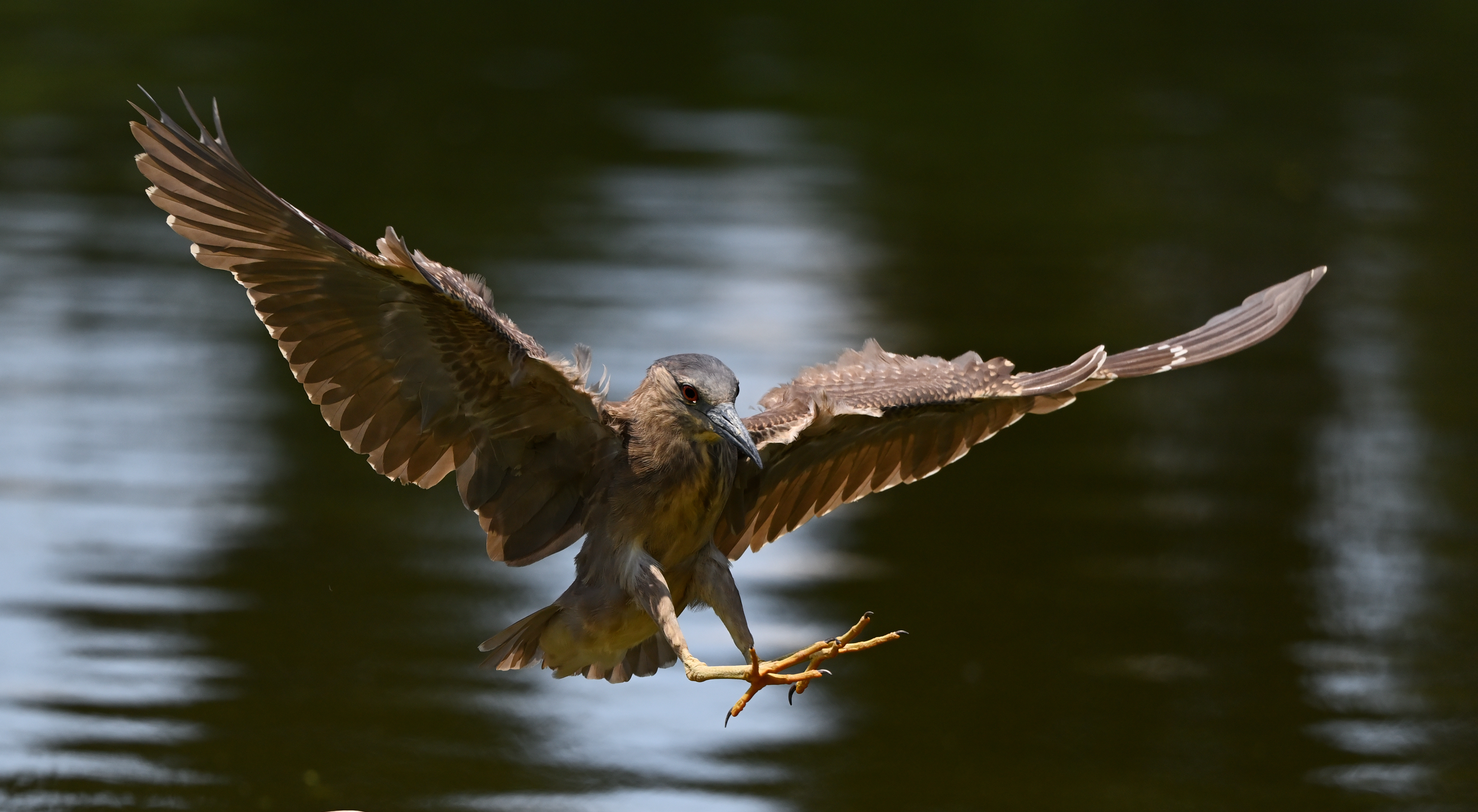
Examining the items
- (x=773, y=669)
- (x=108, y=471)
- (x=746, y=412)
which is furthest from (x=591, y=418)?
(x=108, y=471)

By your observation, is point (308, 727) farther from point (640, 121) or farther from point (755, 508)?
point (640, 121)

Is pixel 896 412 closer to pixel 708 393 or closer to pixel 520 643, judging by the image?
pixel 708 393

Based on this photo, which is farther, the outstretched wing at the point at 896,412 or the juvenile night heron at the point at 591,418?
the outstretched wing at the point at 896,412

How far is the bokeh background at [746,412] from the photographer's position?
585cm

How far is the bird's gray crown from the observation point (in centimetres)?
429

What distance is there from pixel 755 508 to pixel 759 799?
3.26 feet

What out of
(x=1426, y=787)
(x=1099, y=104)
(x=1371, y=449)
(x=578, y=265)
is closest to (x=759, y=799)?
(x=1426, y=787)

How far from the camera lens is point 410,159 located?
13133mm

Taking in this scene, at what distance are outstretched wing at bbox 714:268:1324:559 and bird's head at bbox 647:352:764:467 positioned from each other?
40 centimetres

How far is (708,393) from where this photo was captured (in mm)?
4297

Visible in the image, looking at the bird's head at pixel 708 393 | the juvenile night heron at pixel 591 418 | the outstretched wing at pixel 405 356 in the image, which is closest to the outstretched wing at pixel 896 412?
the juvenile night heron at pixel 591 418

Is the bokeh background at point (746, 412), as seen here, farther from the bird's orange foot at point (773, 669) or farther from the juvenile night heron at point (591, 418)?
the bird's orange foot at point (773, 669)

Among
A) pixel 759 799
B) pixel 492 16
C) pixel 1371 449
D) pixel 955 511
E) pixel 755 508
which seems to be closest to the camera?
pixel 755 508

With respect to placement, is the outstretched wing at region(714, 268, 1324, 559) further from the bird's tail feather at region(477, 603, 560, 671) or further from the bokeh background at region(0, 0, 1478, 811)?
the bokeh background at region(0, 0, 1478, 811)
